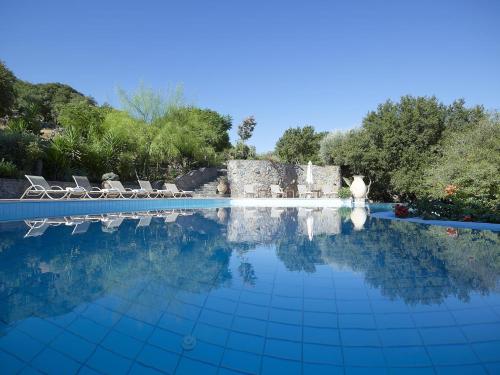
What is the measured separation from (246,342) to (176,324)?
0.53 meters

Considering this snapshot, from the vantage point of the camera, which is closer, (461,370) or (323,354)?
(461,370)

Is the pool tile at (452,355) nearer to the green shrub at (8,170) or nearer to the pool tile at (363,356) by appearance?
the pool tile at (363,356)

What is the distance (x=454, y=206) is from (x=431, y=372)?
805 cm

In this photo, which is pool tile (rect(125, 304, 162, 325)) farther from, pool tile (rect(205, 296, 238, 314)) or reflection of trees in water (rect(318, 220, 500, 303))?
reflection of trees in water (rect(318, 220, 500, 303))

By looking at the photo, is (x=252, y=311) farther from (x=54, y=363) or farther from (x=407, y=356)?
(x=54, y=363)

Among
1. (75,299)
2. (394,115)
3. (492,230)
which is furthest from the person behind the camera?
(394,115)

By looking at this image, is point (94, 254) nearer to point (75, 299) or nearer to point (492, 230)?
point (75, 299)

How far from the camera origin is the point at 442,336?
6.65ft

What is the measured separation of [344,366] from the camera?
5.50 ft

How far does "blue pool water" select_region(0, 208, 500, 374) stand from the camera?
1726 mm

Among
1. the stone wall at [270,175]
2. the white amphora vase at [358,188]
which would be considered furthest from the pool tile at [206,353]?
the stone wall at [270,175]

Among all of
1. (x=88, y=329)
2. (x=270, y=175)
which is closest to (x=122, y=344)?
(x=88, y=329)

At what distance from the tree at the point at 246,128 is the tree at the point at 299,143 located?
4286mm

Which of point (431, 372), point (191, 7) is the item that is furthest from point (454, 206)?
point (191, 7)
